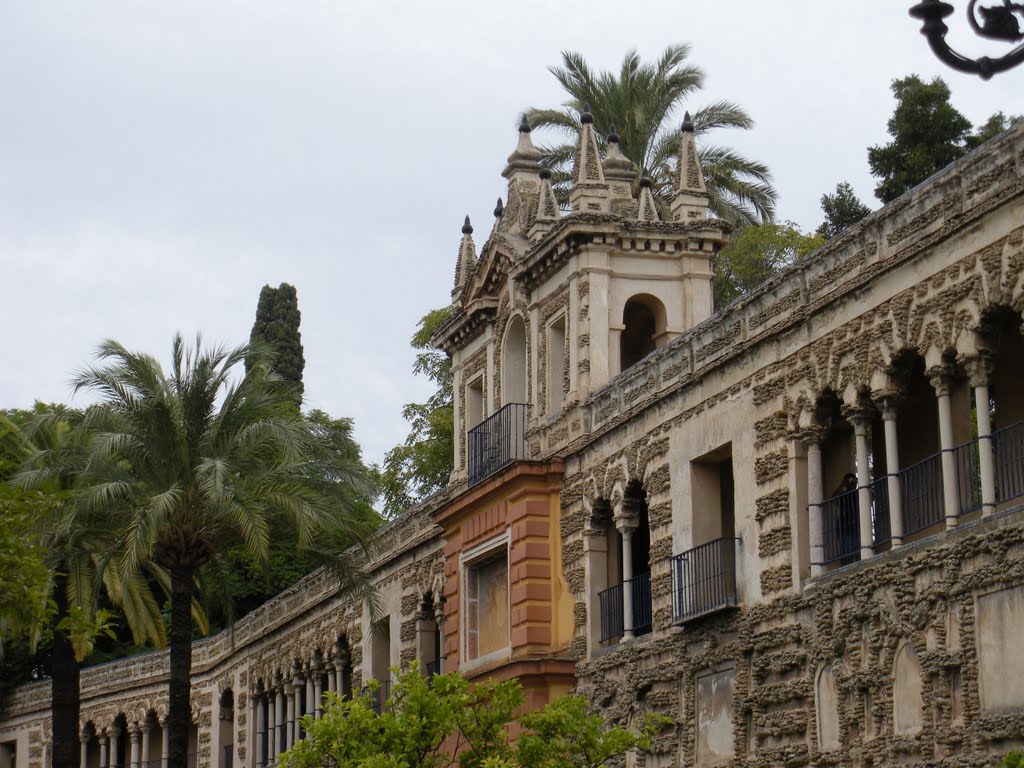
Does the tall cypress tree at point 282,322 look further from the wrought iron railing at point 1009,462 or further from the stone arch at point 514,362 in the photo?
the wrought iron railing at point 1009,462

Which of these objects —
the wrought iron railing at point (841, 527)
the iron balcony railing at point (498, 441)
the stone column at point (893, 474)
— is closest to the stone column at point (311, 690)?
the iron balcony railing at point (498, 441)

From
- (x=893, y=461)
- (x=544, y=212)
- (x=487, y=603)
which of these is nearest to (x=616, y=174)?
(x=544, y=212)

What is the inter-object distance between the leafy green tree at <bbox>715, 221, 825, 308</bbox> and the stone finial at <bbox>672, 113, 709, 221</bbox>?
12.2m

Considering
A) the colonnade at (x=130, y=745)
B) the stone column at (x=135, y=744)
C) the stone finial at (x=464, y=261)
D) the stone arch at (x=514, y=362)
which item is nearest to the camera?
the stone arch at (x=514, y=362)

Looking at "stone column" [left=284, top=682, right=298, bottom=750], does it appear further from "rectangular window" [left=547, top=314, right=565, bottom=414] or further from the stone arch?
"rectangular window" [left=547, top=314, right=565, bottom=414]

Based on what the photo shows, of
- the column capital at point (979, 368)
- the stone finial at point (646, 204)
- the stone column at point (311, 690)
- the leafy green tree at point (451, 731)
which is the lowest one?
the leafy green tree at point (451, 731)

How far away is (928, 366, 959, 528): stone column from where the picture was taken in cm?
1967

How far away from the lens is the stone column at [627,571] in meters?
27.3

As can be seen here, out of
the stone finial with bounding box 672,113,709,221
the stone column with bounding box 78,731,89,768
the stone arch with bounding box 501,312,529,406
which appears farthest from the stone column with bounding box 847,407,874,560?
the stone column with bounding box 78,731,89,768

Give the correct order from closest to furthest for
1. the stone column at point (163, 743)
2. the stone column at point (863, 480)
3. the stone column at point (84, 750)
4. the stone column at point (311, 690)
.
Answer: the stone column at point (863, 480)
the stone column at point (311, 690)
the stone column at point (163, 743)
the stone column at point (84, 750)

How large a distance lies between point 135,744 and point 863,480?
1415 inches

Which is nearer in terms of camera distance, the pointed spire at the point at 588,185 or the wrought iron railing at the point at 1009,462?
the wrought iron railing at the point at 1009,462

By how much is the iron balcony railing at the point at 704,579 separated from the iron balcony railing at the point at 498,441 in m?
5.68

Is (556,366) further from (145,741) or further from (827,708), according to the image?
(145,741)
